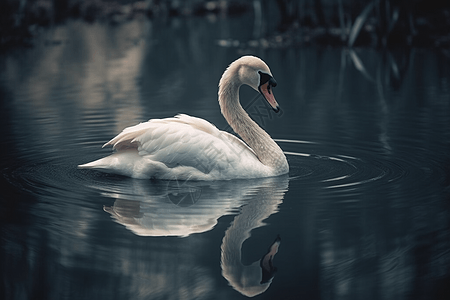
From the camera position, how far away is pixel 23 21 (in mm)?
28656

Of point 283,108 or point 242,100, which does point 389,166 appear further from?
point 242,100

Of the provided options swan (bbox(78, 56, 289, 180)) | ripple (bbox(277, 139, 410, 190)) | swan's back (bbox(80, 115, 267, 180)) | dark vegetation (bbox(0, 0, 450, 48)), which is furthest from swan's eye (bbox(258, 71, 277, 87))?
dark vegetation (bbox(0, 0, 450, 48))

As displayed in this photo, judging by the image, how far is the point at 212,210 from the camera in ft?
21.3

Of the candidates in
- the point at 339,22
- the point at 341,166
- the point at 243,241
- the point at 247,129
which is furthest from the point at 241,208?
the point at 339,22

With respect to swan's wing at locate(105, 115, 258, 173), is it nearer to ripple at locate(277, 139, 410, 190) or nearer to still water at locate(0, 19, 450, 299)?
still water at locate(0, 19, 450, 299)

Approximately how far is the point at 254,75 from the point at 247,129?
0.67 meters

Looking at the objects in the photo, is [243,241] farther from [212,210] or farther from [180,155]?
[180,155]

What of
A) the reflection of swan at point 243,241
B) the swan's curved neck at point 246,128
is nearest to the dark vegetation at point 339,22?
the swan's curved neck at point 246,128

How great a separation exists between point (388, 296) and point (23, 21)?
1048 inches

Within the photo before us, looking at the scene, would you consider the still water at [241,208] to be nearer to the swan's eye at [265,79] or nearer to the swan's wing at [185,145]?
the swan's wing at [185,145]

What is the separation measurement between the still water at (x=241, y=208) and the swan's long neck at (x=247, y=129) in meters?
0.30

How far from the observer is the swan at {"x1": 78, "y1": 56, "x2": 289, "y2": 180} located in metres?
7.52

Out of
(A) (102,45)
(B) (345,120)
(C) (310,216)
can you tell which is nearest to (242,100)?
(B) (345,120)

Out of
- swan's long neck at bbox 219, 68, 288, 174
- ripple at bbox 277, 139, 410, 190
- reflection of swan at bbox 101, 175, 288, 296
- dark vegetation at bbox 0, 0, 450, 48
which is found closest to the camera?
reflection of swan at bbox 101, 175, 288, 296
